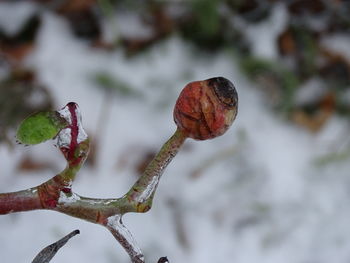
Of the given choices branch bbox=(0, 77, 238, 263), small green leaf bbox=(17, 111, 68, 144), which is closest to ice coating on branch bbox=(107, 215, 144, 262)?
branch bbox=(0, 77, 238, 263)

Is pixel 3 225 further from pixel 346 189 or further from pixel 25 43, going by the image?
pixel 346 189

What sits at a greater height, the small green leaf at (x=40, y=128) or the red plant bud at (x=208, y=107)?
the red plant bud at (x=208, y=107)

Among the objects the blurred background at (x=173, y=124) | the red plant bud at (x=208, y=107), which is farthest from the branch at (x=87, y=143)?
the blurred background at (x=173, y=124)

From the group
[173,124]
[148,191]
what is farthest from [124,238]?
[173,124]

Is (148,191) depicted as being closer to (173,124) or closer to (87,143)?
(87,143)

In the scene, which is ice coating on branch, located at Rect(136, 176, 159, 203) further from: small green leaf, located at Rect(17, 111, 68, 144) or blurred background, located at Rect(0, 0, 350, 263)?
blurred background, located at Rect(0, 0, 350, 263)

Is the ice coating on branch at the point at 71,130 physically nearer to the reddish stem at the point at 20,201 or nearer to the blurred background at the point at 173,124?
the reddish stem at the point at 20,201
